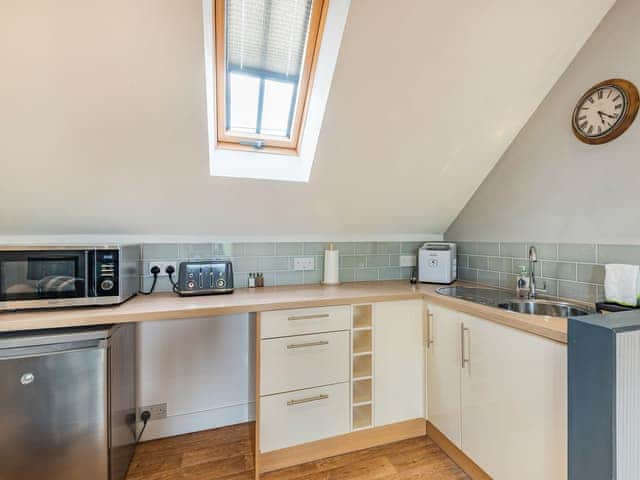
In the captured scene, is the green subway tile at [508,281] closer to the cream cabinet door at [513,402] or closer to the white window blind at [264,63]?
the cream cabinet door at [513,402]

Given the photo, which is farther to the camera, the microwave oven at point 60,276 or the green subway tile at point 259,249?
the green subway tile at point 259,249

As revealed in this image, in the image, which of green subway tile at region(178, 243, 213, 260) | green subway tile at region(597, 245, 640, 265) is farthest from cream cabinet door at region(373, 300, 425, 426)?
green subway tile at region(178, 243, 213, 260)

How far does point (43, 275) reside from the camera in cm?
142

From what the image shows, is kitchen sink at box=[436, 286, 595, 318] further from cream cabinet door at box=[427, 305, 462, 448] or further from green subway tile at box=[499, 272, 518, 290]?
cream cabinet door at box=[427, 305, 462, 448]

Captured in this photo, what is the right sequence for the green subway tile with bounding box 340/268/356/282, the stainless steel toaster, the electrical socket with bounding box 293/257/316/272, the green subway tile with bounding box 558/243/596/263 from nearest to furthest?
the green subway tile with bounding box 558/243/596/263 → the stainless steel toaster → the electrical socket with bounding box 293/257/316/272 → the green subway tile with bounding box 340/268/356/282

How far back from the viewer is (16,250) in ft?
4.52

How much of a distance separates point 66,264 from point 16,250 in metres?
0.19

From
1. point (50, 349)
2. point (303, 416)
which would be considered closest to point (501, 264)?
point (303, 416)

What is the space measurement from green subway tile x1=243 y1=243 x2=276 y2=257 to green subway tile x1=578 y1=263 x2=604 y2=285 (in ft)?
5.74

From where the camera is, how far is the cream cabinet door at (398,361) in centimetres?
181

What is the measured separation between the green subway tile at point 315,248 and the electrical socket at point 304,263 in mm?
46

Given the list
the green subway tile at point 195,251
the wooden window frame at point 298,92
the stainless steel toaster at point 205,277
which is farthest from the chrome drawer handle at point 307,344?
the wooden window frame at point 298,92

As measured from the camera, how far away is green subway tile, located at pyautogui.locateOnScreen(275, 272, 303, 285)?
7.18 ft

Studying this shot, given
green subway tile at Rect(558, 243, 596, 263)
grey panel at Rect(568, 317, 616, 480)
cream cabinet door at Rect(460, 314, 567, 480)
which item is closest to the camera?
grey panel at Rect(568, 317, 616, 480)
